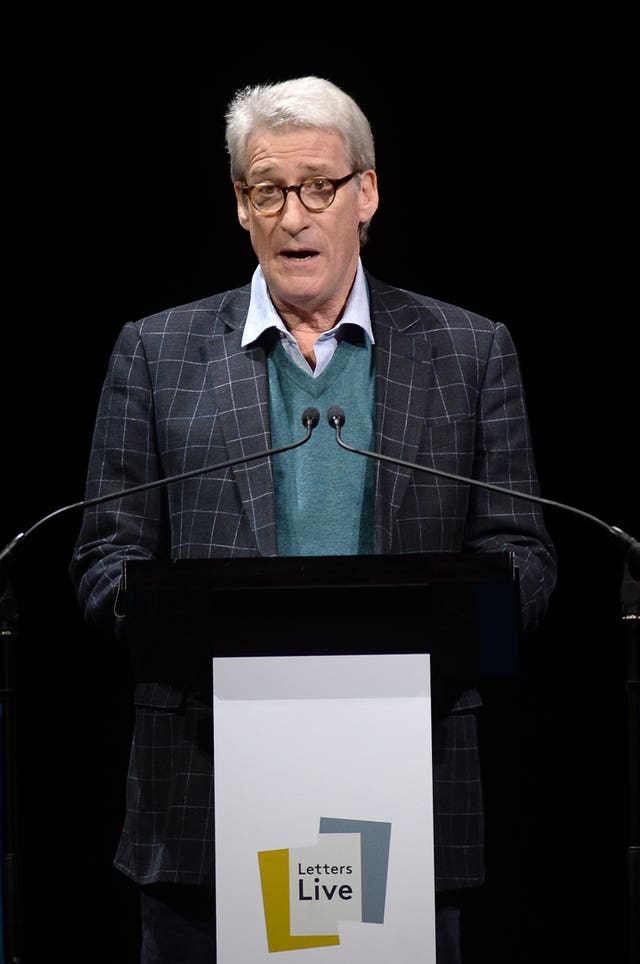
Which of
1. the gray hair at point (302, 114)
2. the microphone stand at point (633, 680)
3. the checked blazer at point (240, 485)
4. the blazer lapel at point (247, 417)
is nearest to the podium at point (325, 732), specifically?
the microphone stand at point (633, 680)

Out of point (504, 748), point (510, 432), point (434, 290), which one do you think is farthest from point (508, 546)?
point (434, 290)

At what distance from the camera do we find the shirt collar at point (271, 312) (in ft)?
7.91

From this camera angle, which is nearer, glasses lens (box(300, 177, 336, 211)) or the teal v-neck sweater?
the teal v-neck sweater

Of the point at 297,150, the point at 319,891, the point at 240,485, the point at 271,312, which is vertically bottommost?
the point at 319,891

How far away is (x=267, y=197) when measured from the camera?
240 cm

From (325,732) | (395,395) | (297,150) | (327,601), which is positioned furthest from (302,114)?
(325,732)

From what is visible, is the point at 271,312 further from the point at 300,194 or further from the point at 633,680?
the point at 633,680

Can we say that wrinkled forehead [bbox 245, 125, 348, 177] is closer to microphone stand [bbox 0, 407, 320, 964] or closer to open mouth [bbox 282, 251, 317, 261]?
open mouth [bbox 282, 251, 317, 261]

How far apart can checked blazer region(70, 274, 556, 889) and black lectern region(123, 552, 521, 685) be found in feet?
0.93

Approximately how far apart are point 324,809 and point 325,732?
0.33 ft

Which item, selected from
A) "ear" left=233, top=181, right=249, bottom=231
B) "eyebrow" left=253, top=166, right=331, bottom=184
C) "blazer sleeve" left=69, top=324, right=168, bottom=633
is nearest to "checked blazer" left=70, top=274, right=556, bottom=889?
"blazer sleeve" left=69, top=324, right=168, bottom=633

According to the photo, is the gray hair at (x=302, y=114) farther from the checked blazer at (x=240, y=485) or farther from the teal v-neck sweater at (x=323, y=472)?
the teal v-neck sweater at (x=323, y=472)

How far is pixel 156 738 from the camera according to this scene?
216 cm

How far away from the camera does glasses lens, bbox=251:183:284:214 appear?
2.39 meters
